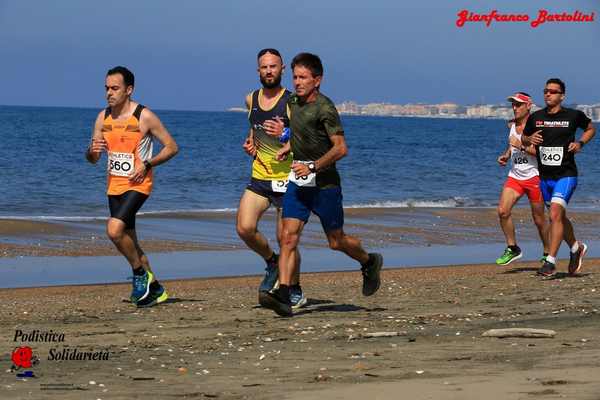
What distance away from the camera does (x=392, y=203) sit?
27859 millimetres

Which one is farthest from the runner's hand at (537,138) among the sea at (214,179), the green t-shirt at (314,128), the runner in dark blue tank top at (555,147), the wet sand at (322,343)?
the sea at (214,179)

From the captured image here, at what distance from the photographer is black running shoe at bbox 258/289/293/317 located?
8773mm

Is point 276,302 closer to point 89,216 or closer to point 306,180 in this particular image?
point 306,180

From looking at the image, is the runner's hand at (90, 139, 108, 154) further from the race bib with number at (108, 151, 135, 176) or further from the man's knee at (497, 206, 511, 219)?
the man's knee at (497, 206, 511, 219)

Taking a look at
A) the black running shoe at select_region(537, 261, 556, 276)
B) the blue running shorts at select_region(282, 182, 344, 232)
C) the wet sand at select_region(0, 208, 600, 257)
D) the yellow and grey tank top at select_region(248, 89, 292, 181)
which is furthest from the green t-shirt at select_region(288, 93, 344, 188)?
the wet sand at select_region(0, 208, 600, 257)

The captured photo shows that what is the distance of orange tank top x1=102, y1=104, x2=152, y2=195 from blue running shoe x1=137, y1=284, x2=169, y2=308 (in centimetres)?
89

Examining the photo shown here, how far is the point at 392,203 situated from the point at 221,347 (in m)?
20.5

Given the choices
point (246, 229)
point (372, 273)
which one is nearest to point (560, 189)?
point (372, 273)

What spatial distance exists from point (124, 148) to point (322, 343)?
2.85 m

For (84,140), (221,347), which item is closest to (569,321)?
(221,347)

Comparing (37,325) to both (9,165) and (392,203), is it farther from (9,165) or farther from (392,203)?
(9,165)

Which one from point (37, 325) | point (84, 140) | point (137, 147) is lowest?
point (84, 140)

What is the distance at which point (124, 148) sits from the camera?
31.6 feet

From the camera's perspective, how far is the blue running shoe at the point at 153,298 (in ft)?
32.6
